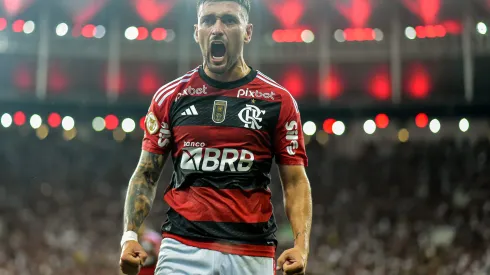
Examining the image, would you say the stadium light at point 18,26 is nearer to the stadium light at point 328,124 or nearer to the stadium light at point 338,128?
the stadium light at point 328,124

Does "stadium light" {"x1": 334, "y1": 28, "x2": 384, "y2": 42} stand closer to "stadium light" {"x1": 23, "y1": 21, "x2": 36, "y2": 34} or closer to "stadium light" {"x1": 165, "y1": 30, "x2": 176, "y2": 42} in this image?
"stadium light" {"x1": 165, "y1": 30, "x2": 176, "y2": 42}

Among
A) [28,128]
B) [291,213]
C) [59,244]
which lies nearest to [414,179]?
[59,244]

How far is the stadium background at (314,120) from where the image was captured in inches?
602

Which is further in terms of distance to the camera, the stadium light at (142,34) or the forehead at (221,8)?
the stadium light at (142,34)

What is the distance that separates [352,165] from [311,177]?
3.66 feet

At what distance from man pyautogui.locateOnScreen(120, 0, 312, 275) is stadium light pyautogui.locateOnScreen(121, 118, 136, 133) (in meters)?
13.9

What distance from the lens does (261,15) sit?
63.8 ft

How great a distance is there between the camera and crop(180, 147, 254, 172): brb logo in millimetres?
3006

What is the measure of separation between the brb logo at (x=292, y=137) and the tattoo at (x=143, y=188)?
0.62m

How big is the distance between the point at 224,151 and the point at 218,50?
0.50 m

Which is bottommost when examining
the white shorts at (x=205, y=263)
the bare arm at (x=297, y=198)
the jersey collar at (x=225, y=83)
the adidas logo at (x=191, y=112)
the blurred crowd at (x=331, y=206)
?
the blurred crowd at (x=331, y=206)

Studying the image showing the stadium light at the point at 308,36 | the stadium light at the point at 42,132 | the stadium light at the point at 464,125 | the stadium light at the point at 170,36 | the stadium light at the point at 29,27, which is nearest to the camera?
the stadium light at the point at 464,125

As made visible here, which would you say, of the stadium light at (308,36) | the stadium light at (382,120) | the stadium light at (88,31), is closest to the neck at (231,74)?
the stadium light at (382,120)

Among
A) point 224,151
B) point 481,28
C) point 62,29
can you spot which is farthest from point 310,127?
point 224,151
